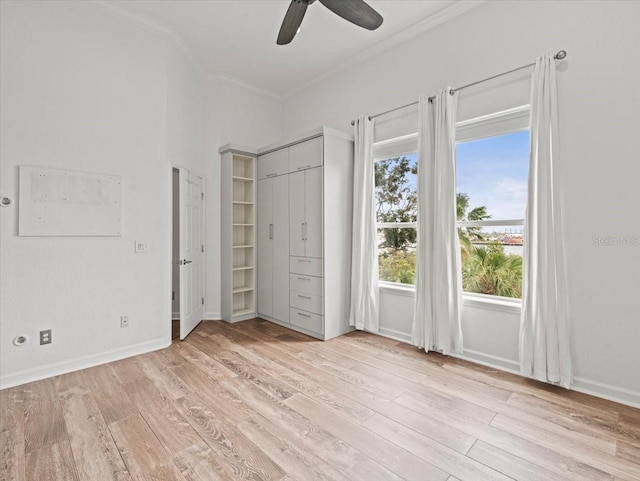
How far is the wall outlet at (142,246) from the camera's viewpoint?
325 cm

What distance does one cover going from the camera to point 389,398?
2.36m

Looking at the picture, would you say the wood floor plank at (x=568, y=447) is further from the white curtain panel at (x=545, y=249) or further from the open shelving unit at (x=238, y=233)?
the open shelving unit at (x=238, y=233)

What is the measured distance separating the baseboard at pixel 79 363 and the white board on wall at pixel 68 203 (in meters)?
1.11

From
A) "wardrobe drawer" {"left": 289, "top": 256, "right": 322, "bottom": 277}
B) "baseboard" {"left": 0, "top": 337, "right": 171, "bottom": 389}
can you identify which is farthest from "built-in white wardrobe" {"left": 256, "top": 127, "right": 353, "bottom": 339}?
"baseboard" {"left": 0, "top": 337, "right": 171, "bottom": 389}

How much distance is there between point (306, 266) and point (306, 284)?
8.4 inches

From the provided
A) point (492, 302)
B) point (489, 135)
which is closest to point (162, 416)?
point (492, 302)

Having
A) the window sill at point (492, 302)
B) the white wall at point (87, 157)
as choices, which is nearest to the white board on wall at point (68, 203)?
the white wall at point (87, 157)

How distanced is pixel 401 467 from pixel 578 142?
8.27 feet

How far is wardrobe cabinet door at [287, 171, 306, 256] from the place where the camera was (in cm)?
388

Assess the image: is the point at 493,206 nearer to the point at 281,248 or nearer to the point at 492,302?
the point at 492,302

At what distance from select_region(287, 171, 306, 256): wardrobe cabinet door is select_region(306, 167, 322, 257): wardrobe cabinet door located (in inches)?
2.7

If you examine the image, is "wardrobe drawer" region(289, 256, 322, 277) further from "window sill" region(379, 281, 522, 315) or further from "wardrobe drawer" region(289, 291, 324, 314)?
"window sill" region(379, 281, 522, 315)

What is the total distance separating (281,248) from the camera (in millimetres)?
4195

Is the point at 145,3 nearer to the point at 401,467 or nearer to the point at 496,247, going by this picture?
the point at 496,247
